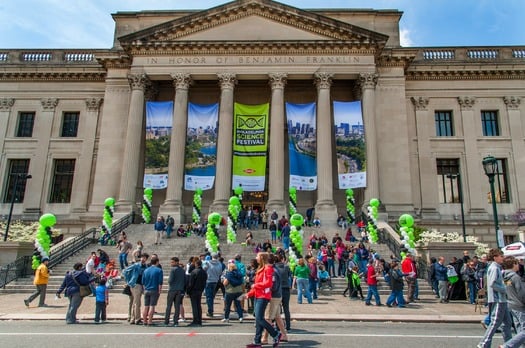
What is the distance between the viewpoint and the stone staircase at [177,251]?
16.8m

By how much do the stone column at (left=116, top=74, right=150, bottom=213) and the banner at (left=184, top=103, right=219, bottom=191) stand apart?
150 inches

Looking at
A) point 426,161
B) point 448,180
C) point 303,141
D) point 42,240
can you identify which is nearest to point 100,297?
point 42,240

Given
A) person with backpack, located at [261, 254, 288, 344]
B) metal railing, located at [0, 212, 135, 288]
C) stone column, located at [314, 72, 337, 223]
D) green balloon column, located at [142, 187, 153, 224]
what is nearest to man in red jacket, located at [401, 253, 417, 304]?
person with backpack, located at [261, 254, 288, 344]

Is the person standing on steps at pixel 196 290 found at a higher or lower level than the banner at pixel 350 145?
lower

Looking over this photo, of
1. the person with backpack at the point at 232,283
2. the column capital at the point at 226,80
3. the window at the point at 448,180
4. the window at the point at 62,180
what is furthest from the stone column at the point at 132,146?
the window at the point at 448,180

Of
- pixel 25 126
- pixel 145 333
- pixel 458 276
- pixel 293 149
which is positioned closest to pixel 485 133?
pixel 293 149

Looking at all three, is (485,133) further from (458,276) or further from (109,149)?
(109,149)

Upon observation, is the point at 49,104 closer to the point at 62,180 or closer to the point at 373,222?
the point at 62,180

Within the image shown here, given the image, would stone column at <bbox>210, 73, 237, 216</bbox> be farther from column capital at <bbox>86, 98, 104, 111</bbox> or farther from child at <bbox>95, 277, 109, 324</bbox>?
child at <bbox>95, 277, 109, 324</bbox>

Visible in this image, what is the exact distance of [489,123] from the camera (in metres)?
33.3

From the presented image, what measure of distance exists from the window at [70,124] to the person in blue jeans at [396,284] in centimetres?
2977

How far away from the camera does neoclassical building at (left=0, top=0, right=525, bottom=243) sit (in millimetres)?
29516

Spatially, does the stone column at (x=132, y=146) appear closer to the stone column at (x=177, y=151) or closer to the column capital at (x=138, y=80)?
the column capital at (x=138, y=80)

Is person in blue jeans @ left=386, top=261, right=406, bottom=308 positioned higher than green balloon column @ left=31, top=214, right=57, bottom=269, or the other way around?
green balloon column @ left=31, top=214, right=57, bottom=269
